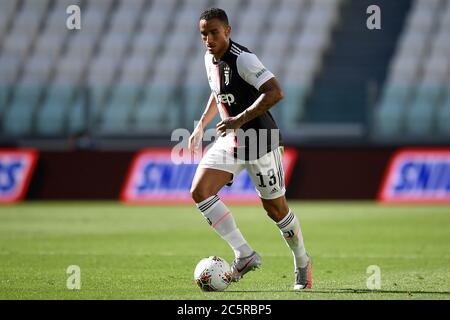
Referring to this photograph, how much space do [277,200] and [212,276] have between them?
87cm

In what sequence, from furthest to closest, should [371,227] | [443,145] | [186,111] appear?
[186,111]
[443,145]
[371,227]

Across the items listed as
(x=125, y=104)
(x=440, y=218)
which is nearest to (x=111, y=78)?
(x=125, y=104)

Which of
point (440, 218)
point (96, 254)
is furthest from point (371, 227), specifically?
point (96, 254)

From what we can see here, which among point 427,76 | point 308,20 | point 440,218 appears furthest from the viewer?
point 308,20

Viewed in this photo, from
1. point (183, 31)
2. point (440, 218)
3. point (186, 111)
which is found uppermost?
point (183, 31)

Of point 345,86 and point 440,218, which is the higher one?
point 345,86

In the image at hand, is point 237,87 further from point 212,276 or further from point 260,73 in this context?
point 212,276

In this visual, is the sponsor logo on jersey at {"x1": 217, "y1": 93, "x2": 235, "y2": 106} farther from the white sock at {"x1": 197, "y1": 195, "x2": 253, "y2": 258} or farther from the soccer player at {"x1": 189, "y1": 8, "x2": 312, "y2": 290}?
the white sock at {"x1": 197, "y1": 195, "x2": 253, "y2": 258}

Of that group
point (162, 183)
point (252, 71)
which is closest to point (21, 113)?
point (162, 183)

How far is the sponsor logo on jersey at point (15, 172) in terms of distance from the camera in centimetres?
2081

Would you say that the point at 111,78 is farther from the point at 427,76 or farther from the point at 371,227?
the point at 371,227

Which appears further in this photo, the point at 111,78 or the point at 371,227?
the point at 111,78

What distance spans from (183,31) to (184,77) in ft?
6.32

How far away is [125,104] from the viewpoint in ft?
71.2
